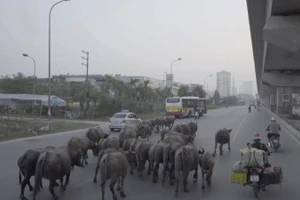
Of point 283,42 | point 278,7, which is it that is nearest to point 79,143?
point 278,7

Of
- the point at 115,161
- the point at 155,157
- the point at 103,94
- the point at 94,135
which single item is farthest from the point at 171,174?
the point at 103,94

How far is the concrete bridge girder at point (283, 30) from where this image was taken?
53.0 ft

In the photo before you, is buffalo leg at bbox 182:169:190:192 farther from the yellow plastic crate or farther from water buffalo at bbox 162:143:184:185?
the yellow plastic crate

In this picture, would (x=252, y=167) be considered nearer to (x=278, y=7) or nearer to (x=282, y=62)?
(x=278, y=7)

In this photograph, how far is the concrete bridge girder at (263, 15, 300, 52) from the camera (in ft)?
53.0

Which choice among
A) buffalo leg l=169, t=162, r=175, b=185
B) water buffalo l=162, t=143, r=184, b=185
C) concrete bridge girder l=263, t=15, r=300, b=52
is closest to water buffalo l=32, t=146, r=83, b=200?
water buffalo l=162, t=143, r=184, b=185

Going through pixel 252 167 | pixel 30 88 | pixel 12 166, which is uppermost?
pixel 30 88

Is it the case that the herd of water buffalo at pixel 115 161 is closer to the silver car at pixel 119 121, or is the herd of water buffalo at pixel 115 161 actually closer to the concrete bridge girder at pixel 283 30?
the concrete bridge girder at pixel 283 30

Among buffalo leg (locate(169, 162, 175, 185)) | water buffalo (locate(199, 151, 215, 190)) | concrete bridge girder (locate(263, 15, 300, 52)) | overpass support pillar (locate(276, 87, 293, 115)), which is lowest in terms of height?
buffalo leg (locate(169, 162, 175, 185))

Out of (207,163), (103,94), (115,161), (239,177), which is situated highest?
(103,94)

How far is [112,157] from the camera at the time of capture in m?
8.46

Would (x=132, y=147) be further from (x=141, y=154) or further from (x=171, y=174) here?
(x=171, y=174)

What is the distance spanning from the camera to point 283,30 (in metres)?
16.6

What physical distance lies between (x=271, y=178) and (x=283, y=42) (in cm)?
1151
